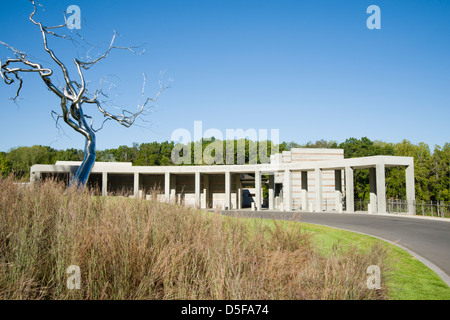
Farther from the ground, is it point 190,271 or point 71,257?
point 71,257

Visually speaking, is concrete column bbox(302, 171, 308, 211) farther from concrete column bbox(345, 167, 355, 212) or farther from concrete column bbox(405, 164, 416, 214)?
concrete column bbox(405, 164, 416, 214)

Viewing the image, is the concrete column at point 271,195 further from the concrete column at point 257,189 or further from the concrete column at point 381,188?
the concrete column at point 381,188

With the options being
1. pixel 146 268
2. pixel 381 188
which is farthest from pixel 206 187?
pixel 146 268

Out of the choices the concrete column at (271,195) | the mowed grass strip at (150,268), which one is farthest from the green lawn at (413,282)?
the concrete column at (271,195)

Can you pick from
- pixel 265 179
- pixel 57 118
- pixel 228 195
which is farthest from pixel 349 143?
pixel 57 118

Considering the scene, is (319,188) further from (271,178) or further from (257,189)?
(271,178)

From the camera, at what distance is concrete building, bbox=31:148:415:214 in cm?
2659

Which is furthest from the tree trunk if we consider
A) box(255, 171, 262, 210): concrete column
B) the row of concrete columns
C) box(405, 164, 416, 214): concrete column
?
box(405, 164, 416, 214): concrete column

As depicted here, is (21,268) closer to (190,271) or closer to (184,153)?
(190,271)

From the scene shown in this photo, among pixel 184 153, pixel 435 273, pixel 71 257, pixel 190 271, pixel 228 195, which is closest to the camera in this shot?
pixel 71 257

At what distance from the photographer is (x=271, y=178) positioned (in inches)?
1380

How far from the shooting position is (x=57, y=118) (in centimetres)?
1444

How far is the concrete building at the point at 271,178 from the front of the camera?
87.2 ft
